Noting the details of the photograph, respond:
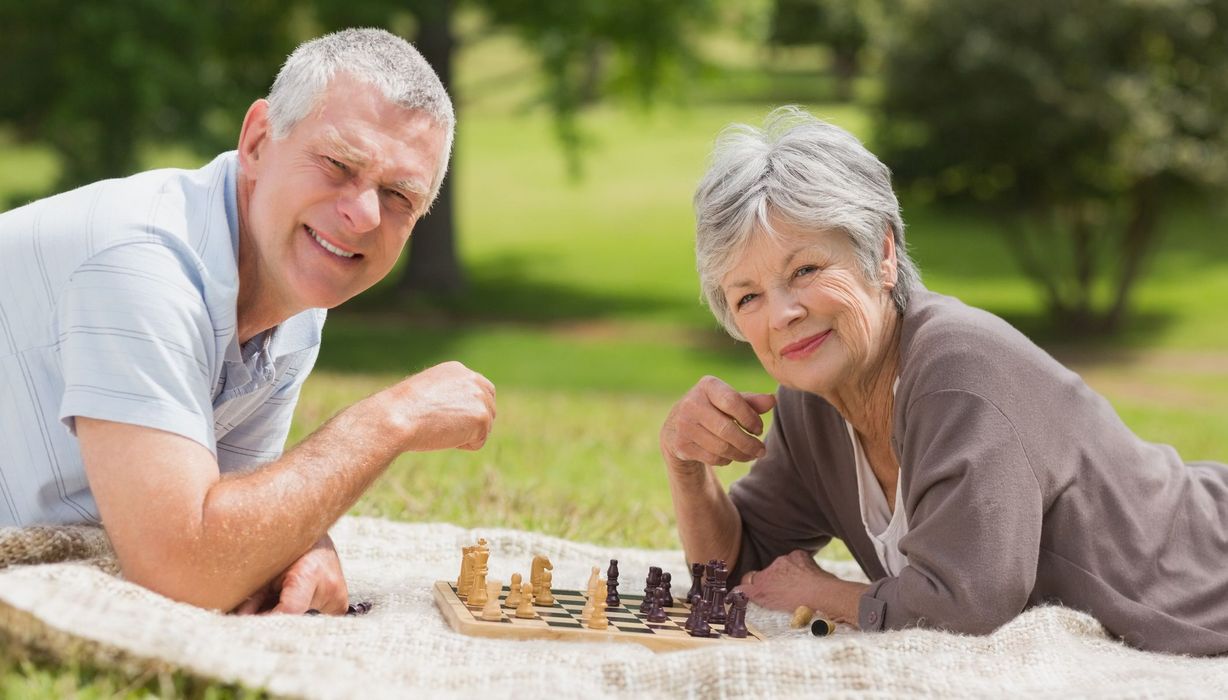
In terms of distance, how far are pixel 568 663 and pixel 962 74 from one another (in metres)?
21.0

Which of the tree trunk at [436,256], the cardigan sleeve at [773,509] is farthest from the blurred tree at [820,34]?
the cardigan sleeve at [773,509]

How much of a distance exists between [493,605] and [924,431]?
1.33m

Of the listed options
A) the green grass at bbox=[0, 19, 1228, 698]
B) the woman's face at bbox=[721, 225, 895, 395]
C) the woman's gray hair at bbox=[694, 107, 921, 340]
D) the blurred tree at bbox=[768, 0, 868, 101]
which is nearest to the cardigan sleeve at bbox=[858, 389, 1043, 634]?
the woman's face at bbox=[721, 225, 895, 395]

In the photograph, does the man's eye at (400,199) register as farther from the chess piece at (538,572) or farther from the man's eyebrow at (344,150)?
the chess piece at (538,572)

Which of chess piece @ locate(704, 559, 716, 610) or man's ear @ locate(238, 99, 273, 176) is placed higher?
man's ear @ locate(238, 99, 273, 176)

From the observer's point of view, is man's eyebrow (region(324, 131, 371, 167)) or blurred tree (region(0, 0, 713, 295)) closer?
man's eyebrow (region(324, 131, 371, 167))

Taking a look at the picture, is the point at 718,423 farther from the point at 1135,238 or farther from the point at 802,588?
the point at 1135,238

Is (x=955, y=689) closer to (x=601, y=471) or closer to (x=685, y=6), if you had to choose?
(x=601, y=471)

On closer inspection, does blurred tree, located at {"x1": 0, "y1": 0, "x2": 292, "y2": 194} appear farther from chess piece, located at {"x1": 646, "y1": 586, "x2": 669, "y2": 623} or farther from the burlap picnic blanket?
the burlap picnic blanket

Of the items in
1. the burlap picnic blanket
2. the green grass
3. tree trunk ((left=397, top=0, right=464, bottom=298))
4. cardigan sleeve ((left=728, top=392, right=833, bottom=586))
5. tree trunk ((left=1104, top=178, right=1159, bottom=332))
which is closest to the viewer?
the burlap picnic blanket

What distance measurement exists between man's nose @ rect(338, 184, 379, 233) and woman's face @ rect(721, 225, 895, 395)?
1.09 meters

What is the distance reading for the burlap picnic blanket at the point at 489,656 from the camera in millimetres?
3115

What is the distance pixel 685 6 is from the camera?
22031mm

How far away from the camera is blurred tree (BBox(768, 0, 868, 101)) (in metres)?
52.7
